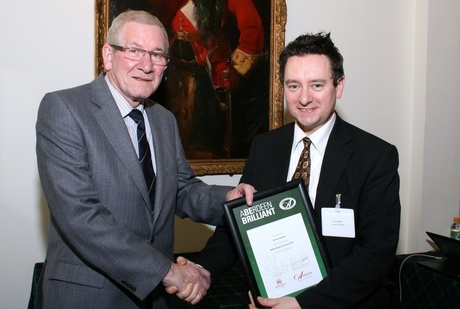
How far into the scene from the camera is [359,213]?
194cm

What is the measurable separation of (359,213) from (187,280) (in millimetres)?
807

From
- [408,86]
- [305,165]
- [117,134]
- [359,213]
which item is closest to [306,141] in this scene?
[305,165]

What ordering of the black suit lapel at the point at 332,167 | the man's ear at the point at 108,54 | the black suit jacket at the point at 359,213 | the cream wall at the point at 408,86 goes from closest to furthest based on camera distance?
1. the black suit jacket at the point at 359,213
2. the black suit lapel at the point at 332,167
3. the man's ear at the point at 108,54
4. the cream wall at the point at 408,86

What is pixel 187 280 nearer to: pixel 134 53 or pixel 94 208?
pixel 94 208

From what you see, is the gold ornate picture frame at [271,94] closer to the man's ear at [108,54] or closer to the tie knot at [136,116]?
the tie knot at [136,116]

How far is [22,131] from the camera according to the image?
2.93 m

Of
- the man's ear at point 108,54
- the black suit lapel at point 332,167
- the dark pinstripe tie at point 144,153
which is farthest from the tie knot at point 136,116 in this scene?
the black suit lapel at point 332,167

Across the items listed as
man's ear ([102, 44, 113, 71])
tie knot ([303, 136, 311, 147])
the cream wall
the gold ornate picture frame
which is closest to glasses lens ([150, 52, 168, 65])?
man's ear ([102, 44, 113, 71])

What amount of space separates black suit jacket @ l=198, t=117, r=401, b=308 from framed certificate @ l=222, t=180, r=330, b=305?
7 cm

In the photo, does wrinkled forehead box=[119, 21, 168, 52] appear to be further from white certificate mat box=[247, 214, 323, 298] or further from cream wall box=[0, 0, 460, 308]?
cream wall box=[0, 0, 460, 308]

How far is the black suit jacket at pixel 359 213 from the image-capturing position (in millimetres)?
1848

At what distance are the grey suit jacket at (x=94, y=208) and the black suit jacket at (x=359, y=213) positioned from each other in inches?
25.8

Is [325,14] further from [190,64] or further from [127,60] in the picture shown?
[127,60]

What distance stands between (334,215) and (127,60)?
1.16 meters
